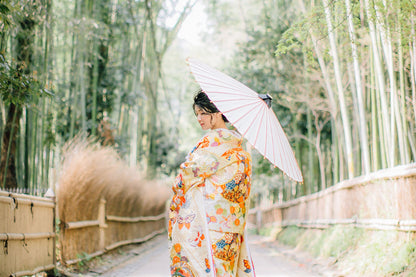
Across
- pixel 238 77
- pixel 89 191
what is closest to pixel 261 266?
pixel 89 191

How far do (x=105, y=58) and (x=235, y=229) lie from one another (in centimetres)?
735

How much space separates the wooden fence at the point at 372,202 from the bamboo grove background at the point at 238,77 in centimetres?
28

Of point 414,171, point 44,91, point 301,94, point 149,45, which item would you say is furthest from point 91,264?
point 149,45

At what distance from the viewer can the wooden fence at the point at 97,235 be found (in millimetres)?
5215

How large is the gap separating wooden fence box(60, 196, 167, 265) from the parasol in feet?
10.3

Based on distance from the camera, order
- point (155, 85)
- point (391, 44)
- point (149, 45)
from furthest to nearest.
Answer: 1. point (155, 85)
2. point (149, 45)
3. point (391, 44)

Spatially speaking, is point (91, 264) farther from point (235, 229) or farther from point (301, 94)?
point (301, 94)

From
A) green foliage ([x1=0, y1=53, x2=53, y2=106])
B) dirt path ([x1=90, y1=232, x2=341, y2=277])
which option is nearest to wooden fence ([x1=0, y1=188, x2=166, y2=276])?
dirt path ([x1=90, y1=232, x2=341, y2=277])

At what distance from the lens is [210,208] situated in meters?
2.47

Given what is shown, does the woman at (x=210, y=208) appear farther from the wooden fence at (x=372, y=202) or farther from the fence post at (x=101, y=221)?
the fence post at (x=101, y=221)

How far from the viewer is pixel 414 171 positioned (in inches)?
161

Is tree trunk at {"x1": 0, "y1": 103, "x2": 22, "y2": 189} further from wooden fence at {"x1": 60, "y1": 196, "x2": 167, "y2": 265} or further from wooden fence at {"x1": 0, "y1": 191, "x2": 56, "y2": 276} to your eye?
wooden fence at {"x1": 0, "y1": 191, "x2": 56, "y2": 276}

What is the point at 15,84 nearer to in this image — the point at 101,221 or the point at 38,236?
the point at 38,236

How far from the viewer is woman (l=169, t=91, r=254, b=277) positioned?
2.45 m
